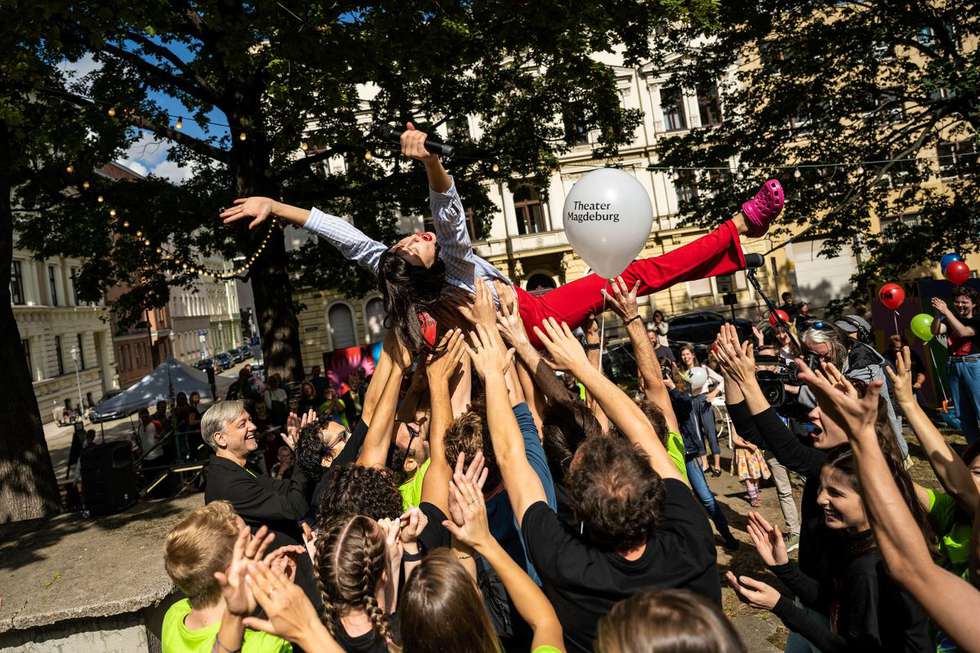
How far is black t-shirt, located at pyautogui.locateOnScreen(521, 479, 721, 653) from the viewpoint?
1.88 meters

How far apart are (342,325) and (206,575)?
1134 inches

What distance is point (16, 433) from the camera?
20.8ft

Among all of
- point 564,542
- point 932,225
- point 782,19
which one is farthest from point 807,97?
point 564,542

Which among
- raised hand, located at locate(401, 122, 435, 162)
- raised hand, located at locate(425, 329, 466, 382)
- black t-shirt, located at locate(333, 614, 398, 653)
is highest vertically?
raised hand, located at locate(401, 122, 435, 162)

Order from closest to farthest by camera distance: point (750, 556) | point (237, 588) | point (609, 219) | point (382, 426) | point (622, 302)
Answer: point (237, 588) → point (382, 426) → point (622, 302) → point (609, 219) → point (750, 556)

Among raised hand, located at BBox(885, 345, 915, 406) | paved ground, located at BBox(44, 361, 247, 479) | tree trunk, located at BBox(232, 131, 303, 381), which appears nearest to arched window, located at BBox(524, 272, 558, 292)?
paved ground, located at BBox(44, 361, 247, 479)

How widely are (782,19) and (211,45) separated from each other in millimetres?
10192

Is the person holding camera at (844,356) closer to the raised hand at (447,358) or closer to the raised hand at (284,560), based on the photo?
the raised hand at (447,358)

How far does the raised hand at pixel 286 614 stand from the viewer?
1638 mm

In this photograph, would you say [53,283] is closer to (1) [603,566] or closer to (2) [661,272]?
(2) [661,272]

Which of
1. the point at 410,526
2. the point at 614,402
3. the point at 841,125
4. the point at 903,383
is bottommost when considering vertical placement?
the point at 410,526

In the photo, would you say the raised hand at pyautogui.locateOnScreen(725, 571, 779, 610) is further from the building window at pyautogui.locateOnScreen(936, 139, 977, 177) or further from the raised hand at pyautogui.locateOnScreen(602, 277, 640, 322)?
the building window at pyautogui.locateOnScreen(936, 139, 977, 177)

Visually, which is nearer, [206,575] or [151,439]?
[206,575]

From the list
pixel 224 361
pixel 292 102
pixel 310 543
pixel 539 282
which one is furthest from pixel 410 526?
pixel 224 361
